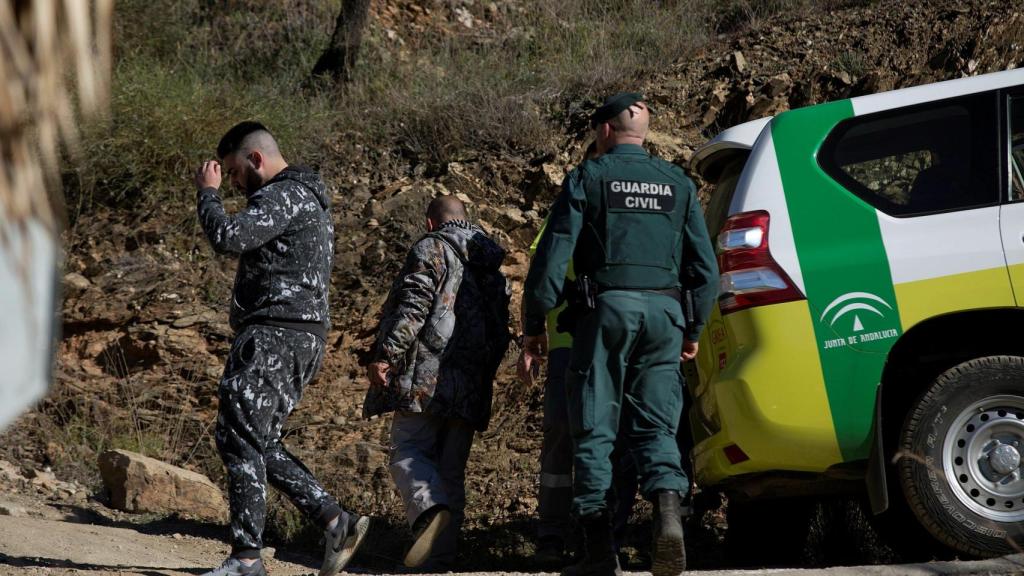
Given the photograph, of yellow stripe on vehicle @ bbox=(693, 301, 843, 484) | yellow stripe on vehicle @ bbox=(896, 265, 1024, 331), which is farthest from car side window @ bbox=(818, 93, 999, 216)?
yellow stripe on vehicle @ bbox=(693, 301, 843, 484)

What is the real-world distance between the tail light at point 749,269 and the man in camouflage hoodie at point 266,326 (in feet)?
5.52

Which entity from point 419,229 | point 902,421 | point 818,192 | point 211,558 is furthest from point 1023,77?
point 419,229

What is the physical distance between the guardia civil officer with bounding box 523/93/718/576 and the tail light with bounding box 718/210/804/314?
0.25m

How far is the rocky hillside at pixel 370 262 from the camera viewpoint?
328 inches

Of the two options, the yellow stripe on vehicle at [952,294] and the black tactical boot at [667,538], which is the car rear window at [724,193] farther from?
the black tactical boot at [667,538]

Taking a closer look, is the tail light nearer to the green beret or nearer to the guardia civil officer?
the guardia civil officer

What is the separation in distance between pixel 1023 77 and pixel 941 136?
0.40 m

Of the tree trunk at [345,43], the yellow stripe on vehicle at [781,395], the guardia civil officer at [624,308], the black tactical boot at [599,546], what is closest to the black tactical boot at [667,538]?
the guardia civil officer at [624,308]

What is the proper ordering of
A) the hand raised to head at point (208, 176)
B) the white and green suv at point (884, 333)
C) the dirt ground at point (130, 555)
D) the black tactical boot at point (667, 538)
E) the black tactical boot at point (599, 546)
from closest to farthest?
the black tactical boot at point (667, 538) < the black tactical boot at point (599, 546) < the dirt ground at point (130, 555) < the white and green suv at point (884, 333) < the hand raised to head at point (208, 176)

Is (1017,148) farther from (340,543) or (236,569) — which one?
(236,569)

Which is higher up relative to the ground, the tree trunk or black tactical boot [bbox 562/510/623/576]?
the tree trunk

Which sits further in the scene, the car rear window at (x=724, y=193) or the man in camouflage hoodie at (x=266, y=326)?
the car rear window at (x=724, y=193)

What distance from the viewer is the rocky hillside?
8.33 meters

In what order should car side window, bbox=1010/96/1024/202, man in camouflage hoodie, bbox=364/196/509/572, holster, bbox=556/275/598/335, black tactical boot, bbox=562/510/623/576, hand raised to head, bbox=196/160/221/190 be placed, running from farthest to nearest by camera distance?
man in camouflage hoodie, bbox=364/196/509/572
hand raised to head, bbox=196/160/221/190
car side window, bbox=1010/96/1024/202
holster, bbox=556/275/598/335
black tactical boot, bbox=562/510/623/576
